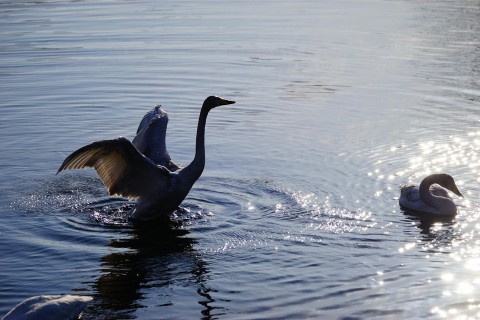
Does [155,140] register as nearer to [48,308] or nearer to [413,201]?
[413,201]

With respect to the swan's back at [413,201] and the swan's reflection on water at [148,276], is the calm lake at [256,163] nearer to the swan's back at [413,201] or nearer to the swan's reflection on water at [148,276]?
the swan's reflection on water at [148,276]

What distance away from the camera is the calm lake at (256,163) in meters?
10.8

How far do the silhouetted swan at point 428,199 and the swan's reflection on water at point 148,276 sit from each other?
351cm

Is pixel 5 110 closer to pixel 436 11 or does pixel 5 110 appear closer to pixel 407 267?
pixel 407 267

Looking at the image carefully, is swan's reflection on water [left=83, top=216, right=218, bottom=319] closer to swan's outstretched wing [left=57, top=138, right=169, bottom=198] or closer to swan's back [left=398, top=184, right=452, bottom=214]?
swan's outstretched wing [left=57, top=138, right=169, bottom=198]

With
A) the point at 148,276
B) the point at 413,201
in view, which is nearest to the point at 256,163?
the point at 413,201

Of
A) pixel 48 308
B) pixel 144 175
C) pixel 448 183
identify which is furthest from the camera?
pixel 448 183

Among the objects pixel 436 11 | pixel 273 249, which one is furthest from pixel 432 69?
pixel 273 249

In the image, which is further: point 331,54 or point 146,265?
point 331,54

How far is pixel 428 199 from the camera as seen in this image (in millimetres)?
13945

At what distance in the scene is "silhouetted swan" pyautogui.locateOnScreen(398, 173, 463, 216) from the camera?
45.4 ft

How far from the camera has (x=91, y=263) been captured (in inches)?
458

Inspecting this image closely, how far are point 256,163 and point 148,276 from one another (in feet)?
17.0

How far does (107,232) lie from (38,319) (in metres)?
3.78
